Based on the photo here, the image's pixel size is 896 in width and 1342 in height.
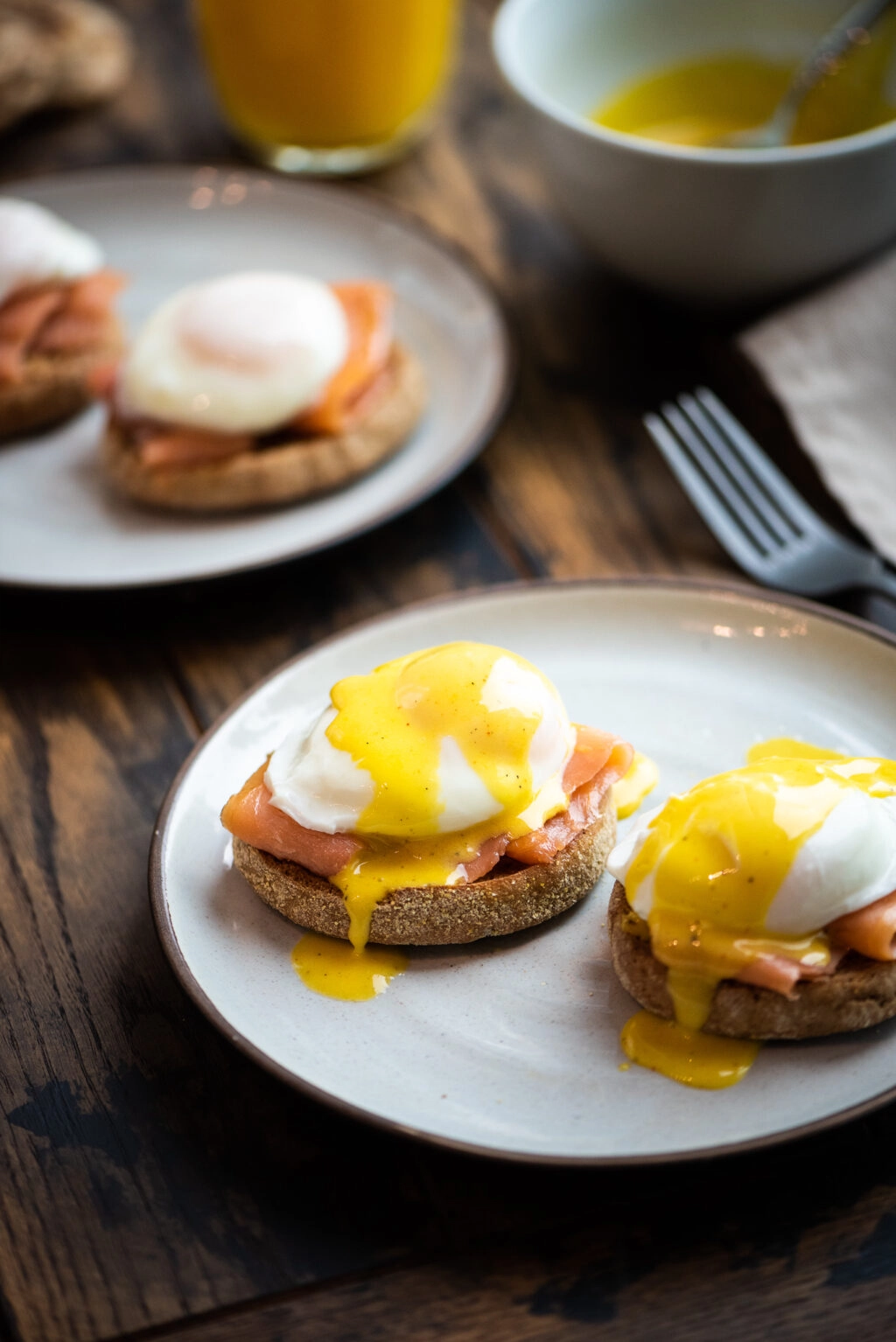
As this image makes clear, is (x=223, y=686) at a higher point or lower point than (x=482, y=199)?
lower

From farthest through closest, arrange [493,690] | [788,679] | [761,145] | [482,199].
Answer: [482,199]
[761,145]
[788,679]
[493,690]

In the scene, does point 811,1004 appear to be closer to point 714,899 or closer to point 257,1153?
point 714,899

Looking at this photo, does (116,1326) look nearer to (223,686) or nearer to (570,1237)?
(570,1237)

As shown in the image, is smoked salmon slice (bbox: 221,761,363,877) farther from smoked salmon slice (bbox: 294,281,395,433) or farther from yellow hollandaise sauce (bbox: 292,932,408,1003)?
smoked salmon slice (bbox: 294,281,395,433)

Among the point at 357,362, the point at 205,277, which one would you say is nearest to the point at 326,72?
the point at 205,277

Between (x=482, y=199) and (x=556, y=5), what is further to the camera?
(x=482, y=199)

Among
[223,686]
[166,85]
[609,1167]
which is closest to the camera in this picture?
[609,1167]

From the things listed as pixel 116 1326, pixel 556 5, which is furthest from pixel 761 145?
pixel 116 1326

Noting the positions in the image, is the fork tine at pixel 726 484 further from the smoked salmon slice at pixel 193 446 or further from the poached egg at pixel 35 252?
the poached egg at pixel 35 252
